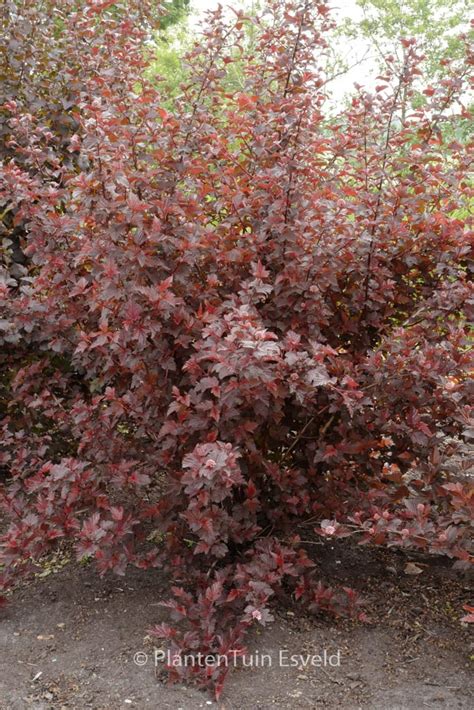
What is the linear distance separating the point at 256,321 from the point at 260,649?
1.13 m

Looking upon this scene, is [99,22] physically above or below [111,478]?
above

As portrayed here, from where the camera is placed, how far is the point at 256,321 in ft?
8.05

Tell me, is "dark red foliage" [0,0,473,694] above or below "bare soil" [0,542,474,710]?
above

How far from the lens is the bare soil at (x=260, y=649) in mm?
2381

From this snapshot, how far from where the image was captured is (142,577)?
3.09 m

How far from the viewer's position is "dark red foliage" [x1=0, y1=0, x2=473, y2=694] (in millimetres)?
2473

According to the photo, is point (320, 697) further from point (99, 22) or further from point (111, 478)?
point (99, 22)

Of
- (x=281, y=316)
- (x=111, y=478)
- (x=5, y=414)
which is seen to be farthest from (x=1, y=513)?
(x=281, y=316)

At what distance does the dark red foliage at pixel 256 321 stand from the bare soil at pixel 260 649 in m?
0.12

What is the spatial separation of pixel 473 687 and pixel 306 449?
3.24 ft

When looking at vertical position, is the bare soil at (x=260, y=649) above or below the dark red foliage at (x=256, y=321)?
below

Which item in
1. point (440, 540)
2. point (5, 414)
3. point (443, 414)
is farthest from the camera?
point (5, 414)

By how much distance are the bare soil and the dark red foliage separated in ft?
0.40

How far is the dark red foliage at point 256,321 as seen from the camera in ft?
8.11
